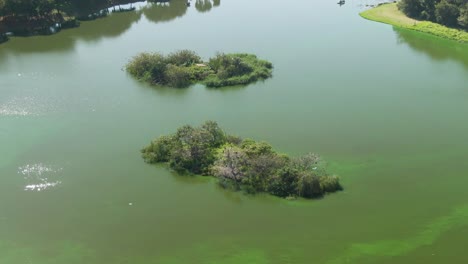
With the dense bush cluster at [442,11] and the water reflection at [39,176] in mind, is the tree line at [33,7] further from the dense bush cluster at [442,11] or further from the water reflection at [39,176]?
the dense bush cluster at [442,11]

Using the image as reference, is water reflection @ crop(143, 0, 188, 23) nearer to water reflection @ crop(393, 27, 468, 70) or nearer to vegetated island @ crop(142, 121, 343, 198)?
water reflection @ crop(393, 27, 468, 70)

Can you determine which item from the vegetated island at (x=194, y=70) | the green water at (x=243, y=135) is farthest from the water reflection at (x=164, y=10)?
the vegetated island at (x=194, y=70)

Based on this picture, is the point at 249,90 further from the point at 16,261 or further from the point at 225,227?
the point at 16,261

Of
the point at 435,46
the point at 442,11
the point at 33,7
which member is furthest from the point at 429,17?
the point at 33,7

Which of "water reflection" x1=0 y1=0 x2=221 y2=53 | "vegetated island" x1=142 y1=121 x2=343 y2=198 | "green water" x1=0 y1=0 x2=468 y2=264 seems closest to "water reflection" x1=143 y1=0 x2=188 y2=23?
"water reflection" x1=0 y1=0 x2=221 y2=53

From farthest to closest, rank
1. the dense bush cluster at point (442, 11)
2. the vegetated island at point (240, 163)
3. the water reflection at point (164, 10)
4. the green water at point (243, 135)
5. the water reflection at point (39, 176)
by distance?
the water reflection at point (164, 10) < the dense bush cluster at point (442, 11) < the water reflection at point (39, 176) < the vegetated island at point (240, 163) < the green water at point (243, 135)
